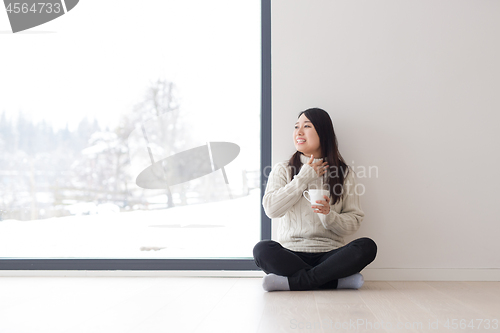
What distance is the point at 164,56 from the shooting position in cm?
223

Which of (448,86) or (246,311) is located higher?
(448,86)

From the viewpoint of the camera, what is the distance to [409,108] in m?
2.04

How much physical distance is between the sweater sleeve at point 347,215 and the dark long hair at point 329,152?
0.03 metres

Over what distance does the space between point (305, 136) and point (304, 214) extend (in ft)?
1.20

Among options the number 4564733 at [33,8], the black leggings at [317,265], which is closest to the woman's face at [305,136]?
the black leggings at [317,265]

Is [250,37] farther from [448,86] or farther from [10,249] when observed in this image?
[10,249]

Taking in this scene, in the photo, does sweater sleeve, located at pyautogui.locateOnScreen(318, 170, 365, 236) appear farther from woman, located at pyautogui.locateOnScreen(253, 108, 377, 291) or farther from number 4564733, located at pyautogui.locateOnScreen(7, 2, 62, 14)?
number 4564733, located at pyautogui.locateOnScreen(7, 2, 62, 14)

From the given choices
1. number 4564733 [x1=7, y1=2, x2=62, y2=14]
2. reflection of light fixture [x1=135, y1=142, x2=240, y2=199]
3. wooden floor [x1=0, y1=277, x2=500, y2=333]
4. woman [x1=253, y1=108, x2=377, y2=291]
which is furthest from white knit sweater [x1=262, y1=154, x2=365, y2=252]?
number 4564733 [x1=7, y1=2, x2=62, y2=14]

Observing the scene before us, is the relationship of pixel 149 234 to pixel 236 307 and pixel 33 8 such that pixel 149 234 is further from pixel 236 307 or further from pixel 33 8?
pixel 33 8

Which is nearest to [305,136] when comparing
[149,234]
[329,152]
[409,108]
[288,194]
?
[329,152]

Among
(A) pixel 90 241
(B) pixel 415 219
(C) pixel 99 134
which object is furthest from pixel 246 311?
(C) pixel 99 134

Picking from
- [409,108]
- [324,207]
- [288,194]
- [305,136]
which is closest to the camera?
[324,207]

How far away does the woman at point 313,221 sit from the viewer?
1.66 m

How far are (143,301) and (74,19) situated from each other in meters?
1.66
